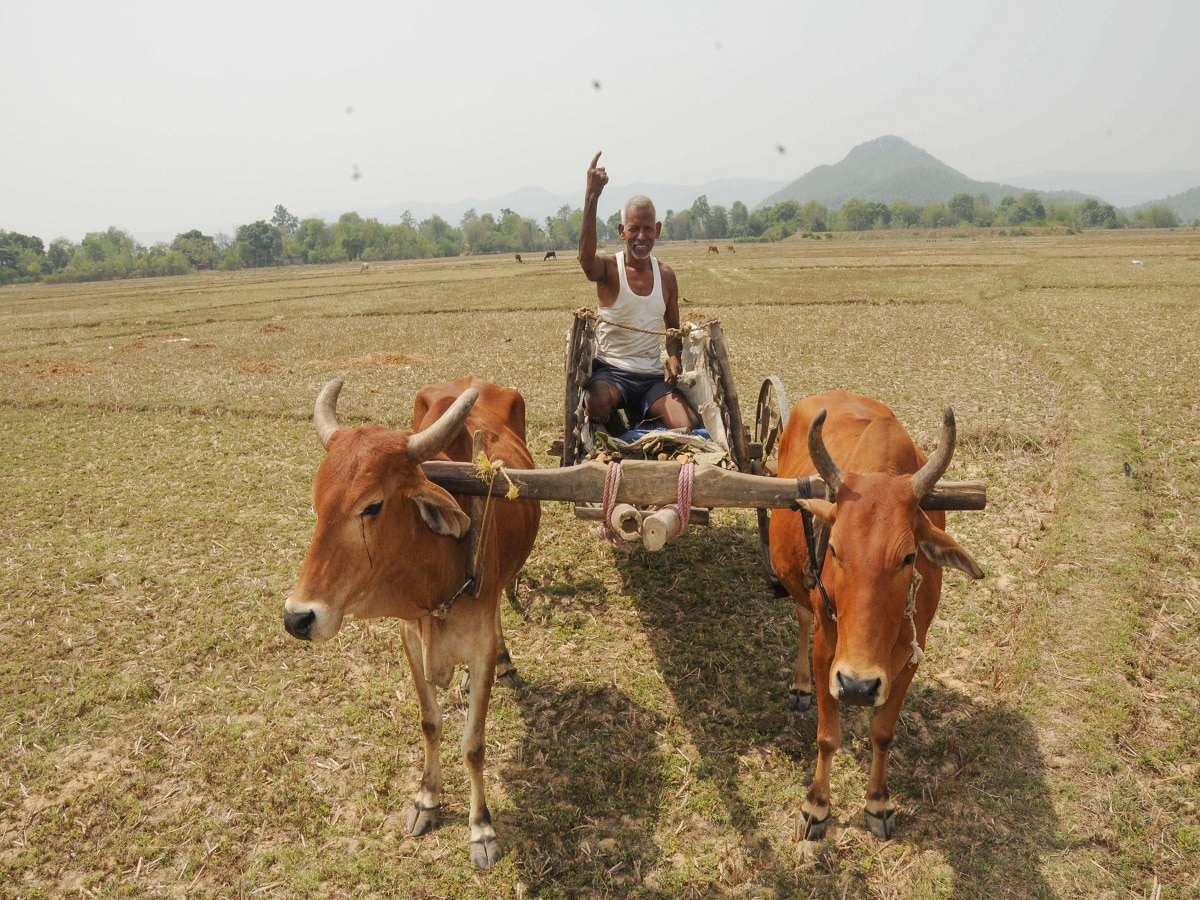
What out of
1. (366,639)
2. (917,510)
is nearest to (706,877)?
(917,510)

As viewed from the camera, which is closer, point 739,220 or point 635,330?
point 635,330

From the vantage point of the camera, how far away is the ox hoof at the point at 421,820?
4072 millimetres

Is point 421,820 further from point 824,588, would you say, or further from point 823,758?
point 824,588

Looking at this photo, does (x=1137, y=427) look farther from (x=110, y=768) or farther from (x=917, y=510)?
(x=110, y=768)

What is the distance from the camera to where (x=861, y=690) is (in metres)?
3.12

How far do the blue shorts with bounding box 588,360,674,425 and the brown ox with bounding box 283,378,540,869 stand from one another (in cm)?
201

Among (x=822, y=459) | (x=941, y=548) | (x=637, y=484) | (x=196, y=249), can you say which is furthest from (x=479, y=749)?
(x=196, y=249)

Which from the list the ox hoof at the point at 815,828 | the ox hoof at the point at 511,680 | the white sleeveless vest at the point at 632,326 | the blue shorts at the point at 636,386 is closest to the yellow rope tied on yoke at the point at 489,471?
the ox hoof at the point at 511,680

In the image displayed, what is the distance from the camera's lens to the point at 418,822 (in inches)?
161

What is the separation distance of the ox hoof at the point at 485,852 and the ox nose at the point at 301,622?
5.58 ft

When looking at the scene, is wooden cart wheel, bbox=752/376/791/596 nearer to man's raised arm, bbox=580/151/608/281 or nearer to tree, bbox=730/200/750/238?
man's raised arm, bbox=580/151/608/281

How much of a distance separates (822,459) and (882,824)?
2.13m

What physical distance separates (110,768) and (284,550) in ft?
9.94

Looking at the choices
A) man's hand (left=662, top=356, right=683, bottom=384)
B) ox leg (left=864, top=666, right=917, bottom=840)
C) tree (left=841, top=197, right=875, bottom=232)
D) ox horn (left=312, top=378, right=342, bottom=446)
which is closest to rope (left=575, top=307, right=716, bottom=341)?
man's hand (left=662, top=356, right=683, bottom=384)
